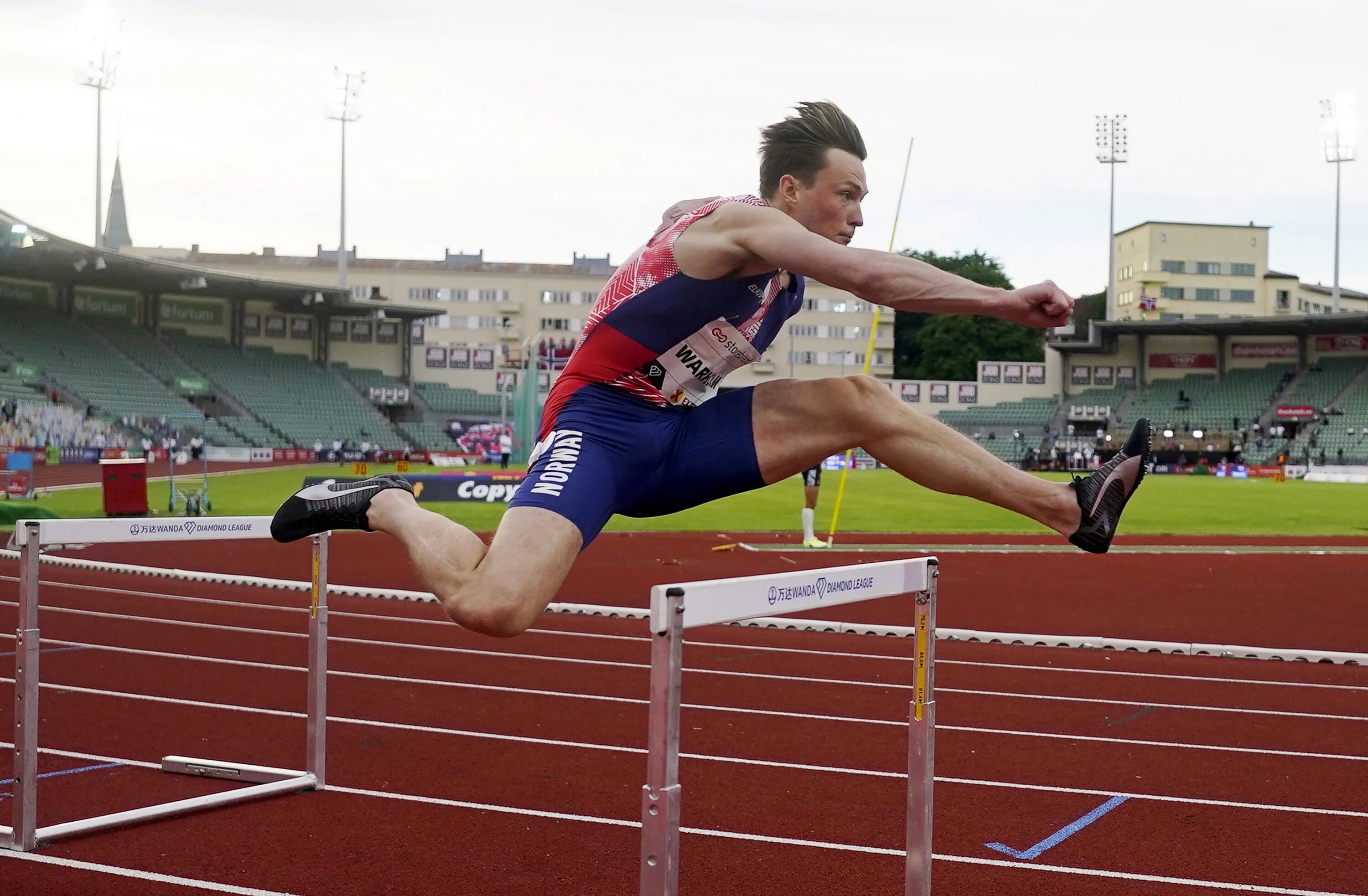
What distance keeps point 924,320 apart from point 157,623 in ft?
220

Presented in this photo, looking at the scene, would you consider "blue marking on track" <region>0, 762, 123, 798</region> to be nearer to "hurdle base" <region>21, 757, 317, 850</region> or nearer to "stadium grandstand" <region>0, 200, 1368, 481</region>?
"hurdle base" <region>21, 757, 317, 850</region>

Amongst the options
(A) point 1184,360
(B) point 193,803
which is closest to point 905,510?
(B) point 193,803

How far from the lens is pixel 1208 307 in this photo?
70688 millimetres

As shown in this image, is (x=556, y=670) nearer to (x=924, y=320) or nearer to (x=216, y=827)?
(x=216, y=827)

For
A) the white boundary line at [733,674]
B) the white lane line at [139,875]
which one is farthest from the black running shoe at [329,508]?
the white boundary line at [733,674]

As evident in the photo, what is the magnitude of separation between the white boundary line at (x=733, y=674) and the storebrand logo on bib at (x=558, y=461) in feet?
12.4

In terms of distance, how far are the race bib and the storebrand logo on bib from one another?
0.90 ft

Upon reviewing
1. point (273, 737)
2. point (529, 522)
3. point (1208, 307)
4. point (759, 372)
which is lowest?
point (273, 737)

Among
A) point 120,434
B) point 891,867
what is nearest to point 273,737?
point 891,867

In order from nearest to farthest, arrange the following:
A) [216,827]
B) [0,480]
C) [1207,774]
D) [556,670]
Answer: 1. [216,827]
2. [1207,774]
3. [556,670]
4. [0,480]

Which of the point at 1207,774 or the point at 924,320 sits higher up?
the point at 924,320

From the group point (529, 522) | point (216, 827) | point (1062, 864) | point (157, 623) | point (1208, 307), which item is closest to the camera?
point (529, 522)

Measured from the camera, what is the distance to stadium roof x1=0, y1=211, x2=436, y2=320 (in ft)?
123

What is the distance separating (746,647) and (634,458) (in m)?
5.27
